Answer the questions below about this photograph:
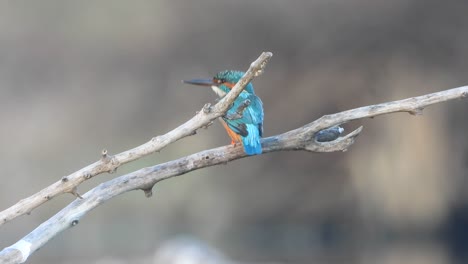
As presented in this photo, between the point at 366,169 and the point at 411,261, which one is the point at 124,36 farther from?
the point at 411,261

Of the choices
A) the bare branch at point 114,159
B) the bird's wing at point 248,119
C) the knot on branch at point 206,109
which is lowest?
the bare branch at point 114,159

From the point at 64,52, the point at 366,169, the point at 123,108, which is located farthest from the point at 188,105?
the point at 366,169

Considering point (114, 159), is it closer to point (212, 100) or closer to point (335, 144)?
point (335, 144)

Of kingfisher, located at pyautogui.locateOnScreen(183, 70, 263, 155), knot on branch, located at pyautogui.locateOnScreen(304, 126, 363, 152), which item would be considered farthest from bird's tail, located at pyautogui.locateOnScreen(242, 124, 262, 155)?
knot on branch, located at pyautogui.locateOnScreen(304, 126, 363, 152)

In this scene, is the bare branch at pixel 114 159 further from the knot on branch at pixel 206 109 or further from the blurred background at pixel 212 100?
the blurred background at pixel 212 100

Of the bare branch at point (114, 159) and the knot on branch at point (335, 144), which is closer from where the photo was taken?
the bare branch at point (114, 159)

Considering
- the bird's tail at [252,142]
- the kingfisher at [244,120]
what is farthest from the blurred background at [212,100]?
the bird's tail at [252,142]
